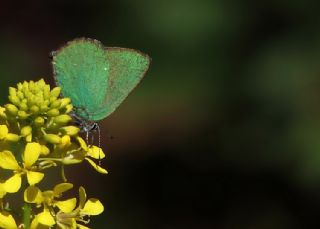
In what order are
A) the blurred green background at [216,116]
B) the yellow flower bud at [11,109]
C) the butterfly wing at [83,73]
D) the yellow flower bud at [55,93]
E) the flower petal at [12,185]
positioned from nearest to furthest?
the flower petal at [12,185] → the yellow flower bud at [11,109] → the yellow flower bud at [55,93] → the butterfly wing at [83,73] → the blurred green background at [216,116]

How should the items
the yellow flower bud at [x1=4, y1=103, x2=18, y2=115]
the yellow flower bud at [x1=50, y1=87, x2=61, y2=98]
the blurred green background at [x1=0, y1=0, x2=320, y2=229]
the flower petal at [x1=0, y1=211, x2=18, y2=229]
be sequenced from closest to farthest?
the flower petal at [x1=0, y1=211, x2=18, y2=229] < the yellow flower bud at [x1=4, y1=103, x2=18, y2=115] < the yellow flower bud at [x1=50, y1=87, x2=61, y2=98] < the blurred green background at [x1=0, y1=0, x2=320, y2=229]

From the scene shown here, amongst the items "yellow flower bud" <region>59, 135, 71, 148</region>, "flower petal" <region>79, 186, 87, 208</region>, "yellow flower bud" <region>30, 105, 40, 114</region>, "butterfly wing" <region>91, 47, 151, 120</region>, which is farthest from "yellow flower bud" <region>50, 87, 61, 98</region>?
"flower petal" <region>79, 186, 87, 208</region>

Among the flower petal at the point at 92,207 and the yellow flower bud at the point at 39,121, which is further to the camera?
the flower petal at the point at 92,207

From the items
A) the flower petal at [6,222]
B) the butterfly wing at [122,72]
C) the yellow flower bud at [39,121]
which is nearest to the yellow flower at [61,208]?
the flower petal at [6,222]

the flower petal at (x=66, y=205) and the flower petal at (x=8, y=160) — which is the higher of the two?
the flower petal at (x=8, y=160)

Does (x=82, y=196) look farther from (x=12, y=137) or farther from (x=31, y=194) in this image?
(x=12, y=137)

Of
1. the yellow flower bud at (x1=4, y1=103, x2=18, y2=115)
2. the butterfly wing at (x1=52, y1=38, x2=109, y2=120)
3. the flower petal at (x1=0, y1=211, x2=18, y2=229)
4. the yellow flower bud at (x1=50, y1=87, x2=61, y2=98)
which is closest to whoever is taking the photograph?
the flower petal at (x1=0, y1=211, x2=18, y2=229)

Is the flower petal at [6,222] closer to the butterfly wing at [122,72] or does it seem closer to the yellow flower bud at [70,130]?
the yellow flower bud at [70,130]

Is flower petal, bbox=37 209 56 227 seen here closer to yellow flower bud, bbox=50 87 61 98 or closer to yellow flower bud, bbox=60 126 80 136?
yellow flower bud, bbox=60 126 80 136

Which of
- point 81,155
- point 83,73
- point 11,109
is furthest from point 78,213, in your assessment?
point 83,73
